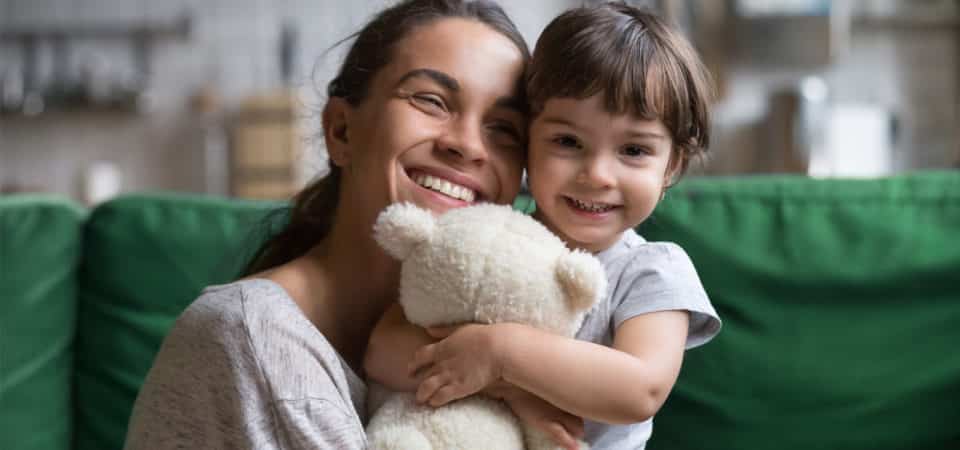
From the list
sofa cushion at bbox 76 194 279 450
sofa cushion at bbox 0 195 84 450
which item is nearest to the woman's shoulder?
sofa cushion at bbox 76 194 279 450

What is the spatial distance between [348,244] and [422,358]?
29 cm

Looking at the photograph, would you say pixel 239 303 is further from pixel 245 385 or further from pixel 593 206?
pixel 593 206

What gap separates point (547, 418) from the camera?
0.81 metres

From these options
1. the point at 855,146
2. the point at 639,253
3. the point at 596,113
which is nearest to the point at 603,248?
the point at 639,253

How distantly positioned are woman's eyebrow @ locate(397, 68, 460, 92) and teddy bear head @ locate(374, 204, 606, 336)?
193mm

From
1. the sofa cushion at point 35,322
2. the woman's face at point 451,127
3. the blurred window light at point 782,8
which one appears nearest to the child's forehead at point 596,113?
the woman's face at point 451,127

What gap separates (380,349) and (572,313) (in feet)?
0.66

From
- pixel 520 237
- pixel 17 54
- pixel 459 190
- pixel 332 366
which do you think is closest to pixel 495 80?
pixel 459 190

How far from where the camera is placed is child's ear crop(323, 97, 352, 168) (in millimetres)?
1096

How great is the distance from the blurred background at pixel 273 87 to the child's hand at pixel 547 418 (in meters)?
2.87

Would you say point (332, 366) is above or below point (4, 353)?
above

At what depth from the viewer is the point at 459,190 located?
968mm

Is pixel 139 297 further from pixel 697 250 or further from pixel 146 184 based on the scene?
pixel 146 184

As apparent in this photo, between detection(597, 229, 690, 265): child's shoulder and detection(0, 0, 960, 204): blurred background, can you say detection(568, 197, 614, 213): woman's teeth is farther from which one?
detection(0, 0, 960, 204): blurred background
